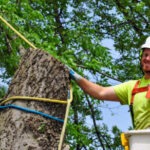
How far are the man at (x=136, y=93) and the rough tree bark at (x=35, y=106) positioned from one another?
0.48ft

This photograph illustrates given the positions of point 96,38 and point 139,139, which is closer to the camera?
point 139,139

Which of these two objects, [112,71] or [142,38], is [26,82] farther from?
[142,38]

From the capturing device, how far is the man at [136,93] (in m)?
2.73

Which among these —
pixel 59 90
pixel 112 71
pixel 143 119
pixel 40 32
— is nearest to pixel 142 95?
pixel 143 119

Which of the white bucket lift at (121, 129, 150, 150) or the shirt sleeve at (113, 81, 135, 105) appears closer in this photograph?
the white bucket lift at (121, 129, 150, 150)

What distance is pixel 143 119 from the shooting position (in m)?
2.72

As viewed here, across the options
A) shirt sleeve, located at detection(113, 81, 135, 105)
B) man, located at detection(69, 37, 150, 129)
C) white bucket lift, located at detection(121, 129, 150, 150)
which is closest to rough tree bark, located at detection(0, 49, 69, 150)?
man, located at detection(69, 37, 150, 129)

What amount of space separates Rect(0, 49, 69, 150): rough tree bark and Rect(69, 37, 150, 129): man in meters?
0.15

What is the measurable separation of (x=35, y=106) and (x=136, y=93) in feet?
1.96

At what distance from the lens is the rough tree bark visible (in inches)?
114

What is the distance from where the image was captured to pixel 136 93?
9.25 ft

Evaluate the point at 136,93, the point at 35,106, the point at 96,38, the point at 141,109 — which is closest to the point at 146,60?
the point at 136,93

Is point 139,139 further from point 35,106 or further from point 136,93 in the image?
point 35,106

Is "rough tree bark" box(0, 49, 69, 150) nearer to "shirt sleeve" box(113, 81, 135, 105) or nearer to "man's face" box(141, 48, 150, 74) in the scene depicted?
"shirt sleeve" box(113, 81, 135, 105)
